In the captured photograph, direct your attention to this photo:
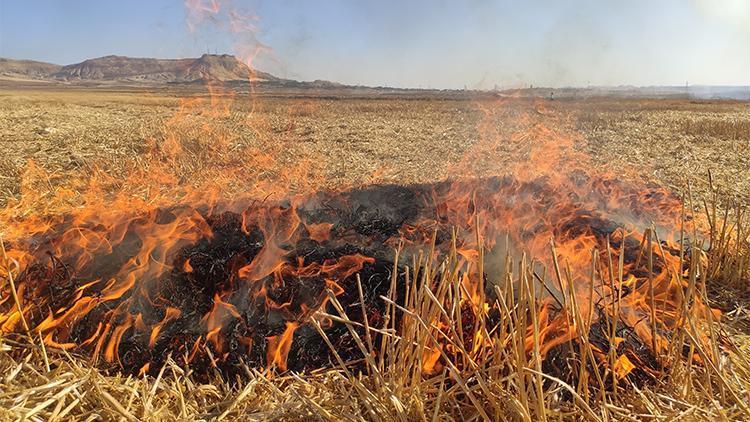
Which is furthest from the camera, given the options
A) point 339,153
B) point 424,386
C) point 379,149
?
point 379,149

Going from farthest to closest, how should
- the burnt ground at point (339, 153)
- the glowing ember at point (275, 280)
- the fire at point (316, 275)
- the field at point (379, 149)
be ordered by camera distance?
the field at point (379, 149), the burnt ground at point (339, 153), the glowing ember at point (275, 280), the fire at point (316, 275)

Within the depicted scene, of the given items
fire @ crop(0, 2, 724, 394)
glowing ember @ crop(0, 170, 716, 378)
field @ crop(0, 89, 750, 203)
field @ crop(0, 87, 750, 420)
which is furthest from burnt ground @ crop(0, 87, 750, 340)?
glowing ember @ crop(0, 170, 716, 378)

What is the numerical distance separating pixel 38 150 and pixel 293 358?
11.6 m

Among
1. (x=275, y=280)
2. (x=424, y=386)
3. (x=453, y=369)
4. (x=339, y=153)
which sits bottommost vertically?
(x=424, y=386)

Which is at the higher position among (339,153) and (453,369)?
(339,153)

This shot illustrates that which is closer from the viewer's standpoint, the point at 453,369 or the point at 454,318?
the point at 453,369

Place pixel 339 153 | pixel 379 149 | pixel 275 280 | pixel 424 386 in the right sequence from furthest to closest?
pixel 379 149 < pixel 339 153 < pixel 275 280 < pixel 424 386

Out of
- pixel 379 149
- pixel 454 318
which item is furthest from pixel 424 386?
pixel 379 149

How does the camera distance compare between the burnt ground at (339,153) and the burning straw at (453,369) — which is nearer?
the burning straw at (453,369)

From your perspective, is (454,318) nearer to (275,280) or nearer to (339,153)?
(275,280)

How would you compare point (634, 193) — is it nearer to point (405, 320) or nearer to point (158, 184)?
point (405, 320)

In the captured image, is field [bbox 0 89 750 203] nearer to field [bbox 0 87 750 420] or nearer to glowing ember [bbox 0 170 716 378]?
field [bbox 0 87 750 420]

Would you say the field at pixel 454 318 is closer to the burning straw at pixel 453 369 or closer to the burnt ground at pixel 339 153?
the burning straw at pixel 453 369

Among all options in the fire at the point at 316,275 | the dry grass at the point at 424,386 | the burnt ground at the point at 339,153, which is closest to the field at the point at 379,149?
the burnt ground at the point at 339,153
